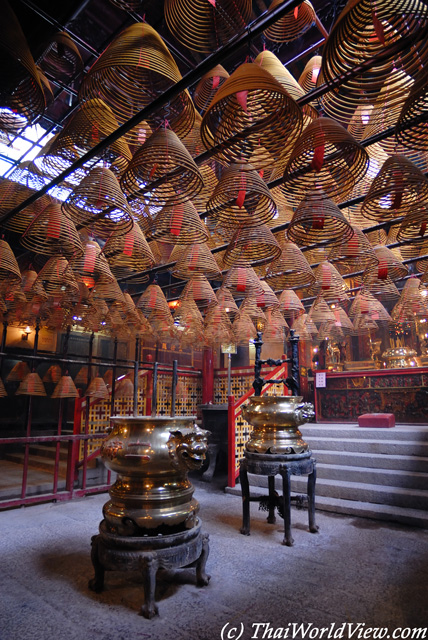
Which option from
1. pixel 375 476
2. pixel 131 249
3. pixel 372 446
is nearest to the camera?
pixel 131 249

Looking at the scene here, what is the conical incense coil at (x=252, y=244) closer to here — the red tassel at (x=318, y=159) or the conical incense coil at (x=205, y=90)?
the red tassel at (x=318, y=159)

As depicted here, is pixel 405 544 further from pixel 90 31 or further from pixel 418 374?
pixel 90 31

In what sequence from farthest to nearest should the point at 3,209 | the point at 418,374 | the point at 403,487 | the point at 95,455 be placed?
the point at 418,374, the point at 95,455, the point at 403,487, the point at 3,209

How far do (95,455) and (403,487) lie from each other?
15.0 feet

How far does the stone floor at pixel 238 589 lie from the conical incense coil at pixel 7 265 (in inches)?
102

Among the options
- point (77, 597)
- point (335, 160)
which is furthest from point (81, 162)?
point (77, 597)

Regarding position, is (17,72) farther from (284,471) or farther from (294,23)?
(284,471)

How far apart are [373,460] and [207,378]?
4.13 meters

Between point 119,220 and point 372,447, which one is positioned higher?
point 119,220

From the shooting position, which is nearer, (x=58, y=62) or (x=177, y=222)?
(x=177, y=222)

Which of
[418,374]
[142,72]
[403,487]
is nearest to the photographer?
[142,72]

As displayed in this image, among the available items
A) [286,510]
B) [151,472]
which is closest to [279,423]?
[286,510]

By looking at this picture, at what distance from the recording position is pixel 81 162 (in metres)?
3.05
